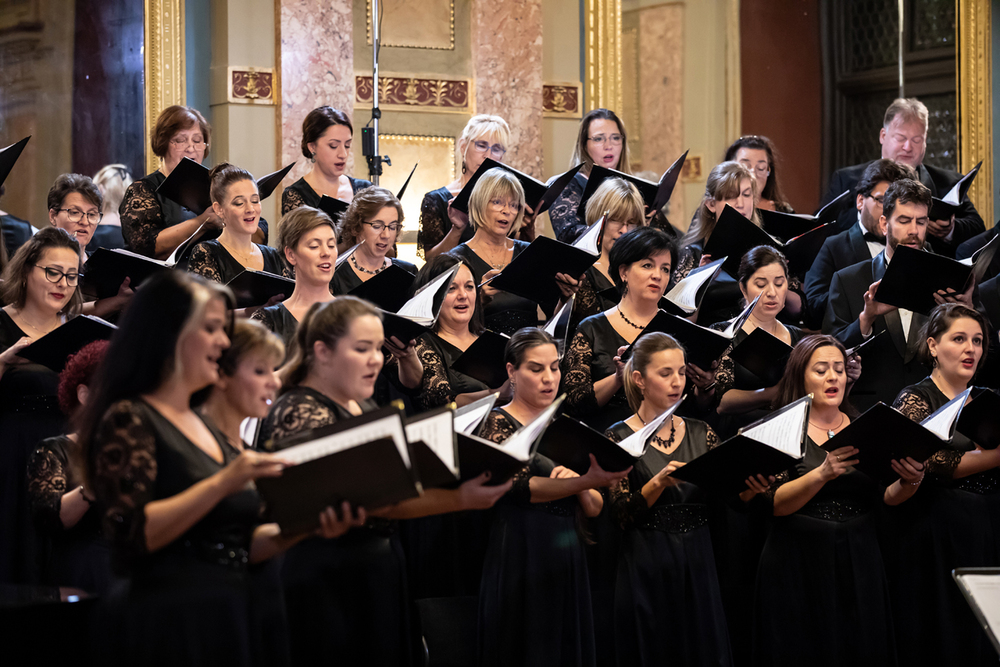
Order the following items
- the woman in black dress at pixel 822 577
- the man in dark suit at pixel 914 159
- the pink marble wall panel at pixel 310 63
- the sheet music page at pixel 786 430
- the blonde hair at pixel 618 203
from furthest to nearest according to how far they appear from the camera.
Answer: the pink marble wall panel at pixel 310 63 < the man in dark suit at pixel 914 159 < the blonde hair at pixel 618 203 < the woman in black dress at pixel 822 577 < the sheet music page at pixel 786 430

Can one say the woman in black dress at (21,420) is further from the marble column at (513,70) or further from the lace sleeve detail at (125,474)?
the marble column at (513,70)

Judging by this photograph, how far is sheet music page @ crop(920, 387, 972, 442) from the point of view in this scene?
3.23m

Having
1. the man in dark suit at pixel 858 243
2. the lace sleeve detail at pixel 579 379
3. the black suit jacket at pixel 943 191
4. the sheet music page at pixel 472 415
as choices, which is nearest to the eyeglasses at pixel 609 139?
the man in dark suit at pixel 858 243

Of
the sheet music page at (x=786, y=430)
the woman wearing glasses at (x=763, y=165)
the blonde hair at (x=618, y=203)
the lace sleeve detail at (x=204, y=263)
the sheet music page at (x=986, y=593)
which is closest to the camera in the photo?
the sheet music page at (x=986, y=593)

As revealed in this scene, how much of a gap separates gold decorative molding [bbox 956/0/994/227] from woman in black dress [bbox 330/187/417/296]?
4.79m

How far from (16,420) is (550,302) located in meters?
1.73

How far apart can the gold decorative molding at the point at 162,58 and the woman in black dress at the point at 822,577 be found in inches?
156

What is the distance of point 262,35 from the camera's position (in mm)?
6152

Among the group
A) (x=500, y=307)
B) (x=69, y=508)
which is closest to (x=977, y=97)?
(x=500, y=307)

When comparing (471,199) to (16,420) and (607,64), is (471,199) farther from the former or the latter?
(607,64)

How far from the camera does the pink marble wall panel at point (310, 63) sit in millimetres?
6156

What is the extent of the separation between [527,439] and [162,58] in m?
4.18

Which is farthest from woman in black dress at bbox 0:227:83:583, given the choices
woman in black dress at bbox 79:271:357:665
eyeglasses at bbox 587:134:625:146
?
eyeglasses at bbox 587:134:625:146

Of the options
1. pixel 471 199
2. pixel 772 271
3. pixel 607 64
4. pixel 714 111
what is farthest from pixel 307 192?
pixel 714 111
